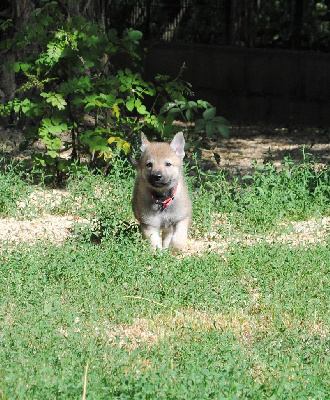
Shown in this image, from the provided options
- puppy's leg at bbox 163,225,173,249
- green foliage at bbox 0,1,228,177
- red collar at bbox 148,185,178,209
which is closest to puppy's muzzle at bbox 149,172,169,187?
red collar at bbox 148,185,178,209

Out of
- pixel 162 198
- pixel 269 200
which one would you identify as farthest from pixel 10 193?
pixel 269 200

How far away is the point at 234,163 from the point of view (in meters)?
13.5

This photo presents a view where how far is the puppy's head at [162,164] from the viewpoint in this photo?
8.12 m

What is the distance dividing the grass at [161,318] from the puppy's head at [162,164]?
61 cm

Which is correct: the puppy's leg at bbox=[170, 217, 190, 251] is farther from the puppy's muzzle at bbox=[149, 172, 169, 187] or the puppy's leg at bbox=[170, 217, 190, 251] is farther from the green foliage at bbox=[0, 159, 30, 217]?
the green foliage at bbox=[0, 159, 30, 217]

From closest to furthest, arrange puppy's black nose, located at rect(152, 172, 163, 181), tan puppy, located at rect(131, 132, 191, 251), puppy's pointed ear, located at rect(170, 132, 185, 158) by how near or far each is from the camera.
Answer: puppy's black nose, located at rect(152, 172, 163, 181)
tan puppy, located at rect(131, 132, 191, 251)
puppy's pointed ear, located at rect(170, 132, 185, 158)

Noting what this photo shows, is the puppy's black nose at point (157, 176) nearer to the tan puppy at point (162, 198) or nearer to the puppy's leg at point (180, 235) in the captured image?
the tan puppy at point (162, 198)

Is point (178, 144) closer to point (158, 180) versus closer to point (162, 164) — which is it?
point (162, 164)

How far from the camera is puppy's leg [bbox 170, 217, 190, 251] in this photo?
823cm

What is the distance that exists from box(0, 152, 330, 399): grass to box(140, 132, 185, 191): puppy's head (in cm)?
61

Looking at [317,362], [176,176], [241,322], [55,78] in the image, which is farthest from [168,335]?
[55,78]

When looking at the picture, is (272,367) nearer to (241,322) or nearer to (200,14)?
(241,322)

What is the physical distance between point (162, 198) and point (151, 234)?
0.40m

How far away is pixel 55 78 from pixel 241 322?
5.46 meters
